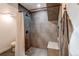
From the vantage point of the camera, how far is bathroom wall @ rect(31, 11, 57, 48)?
7.97 feet

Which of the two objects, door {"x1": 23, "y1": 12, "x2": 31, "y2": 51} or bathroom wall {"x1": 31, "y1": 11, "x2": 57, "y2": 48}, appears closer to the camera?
door {"x1": 23, "y1": 12, "x2": 31, "y2": 51}

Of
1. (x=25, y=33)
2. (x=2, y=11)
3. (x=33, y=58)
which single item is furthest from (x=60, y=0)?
(x=25, y=33)

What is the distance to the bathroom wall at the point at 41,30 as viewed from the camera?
95.6 inches

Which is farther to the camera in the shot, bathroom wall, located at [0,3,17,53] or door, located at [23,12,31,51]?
door, located at [23,12,31,51]

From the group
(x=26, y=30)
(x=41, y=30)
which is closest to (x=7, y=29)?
(x=26, y=30)

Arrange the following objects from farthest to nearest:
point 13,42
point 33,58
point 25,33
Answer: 1. point 25,33
2. point 13,42
3. point 33,58

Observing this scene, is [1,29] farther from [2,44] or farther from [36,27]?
[36,27]

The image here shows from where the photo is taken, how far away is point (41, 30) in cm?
252

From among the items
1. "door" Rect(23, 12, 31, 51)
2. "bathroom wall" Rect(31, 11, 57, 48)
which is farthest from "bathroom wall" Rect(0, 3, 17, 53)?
"bathroom wall" Rect(31, 11, 57, 48)

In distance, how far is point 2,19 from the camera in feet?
5.76

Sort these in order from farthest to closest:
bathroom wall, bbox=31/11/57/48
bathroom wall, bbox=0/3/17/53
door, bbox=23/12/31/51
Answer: bathroom wall, bbox=31/11/57/48 → door, bbox=23/12/31/51 → bathroom wall, bbox=0/3/17/53

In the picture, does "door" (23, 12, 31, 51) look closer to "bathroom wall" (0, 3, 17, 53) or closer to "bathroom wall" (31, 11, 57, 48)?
"bathroom wall" (31, 11, 57, 48)

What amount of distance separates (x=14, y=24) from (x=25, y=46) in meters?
0.74

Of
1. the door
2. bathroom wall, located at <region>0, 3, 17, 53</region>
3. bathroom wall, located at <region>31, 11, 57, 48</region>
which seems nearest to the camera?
bathroom wall, located at <region>0, 3, 17, 53</region>
